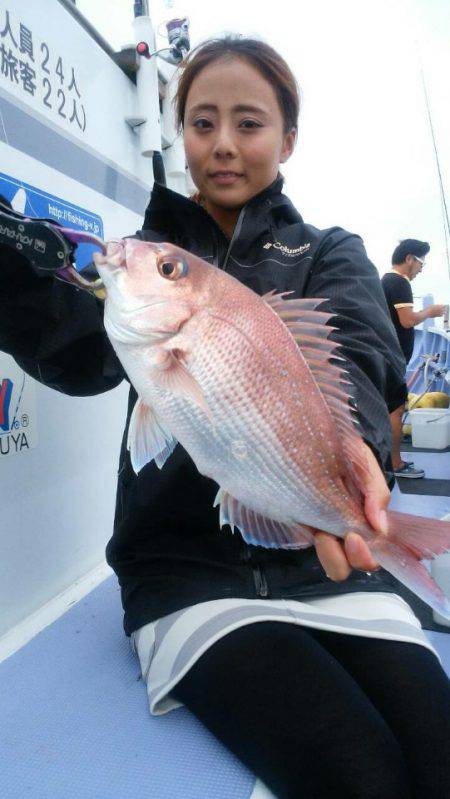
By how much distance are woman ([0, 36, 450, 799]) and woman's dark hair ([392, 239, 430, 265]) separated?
3.39m

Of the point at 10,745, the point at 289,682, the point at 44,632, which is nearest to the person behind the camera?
the point at 289,682

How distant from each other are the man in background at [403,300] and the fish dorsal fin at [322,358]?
10.8 feet

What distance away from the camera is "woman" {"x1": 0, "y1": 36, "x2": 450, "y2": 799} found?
966mm

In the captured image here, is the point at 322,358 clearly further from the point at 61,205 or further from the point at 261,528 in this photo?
the point at 61,205

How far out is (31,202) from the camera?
1798mm

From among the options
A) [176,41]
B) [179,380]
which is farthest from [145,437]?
[176,41]

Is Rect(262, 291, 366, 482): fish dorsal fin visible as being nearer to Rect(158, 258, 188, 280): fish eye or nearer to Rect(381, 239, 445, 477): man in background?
Rect(158, 258, 188, 280): fish eye

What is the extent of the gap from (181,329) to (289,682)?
70cm

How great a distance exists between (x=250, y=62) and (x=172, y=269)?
88 cm

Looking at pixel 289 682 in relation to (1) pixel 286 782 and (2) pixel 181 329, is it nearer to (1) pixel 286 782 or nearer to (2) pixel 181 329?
(1) pixel 286 782

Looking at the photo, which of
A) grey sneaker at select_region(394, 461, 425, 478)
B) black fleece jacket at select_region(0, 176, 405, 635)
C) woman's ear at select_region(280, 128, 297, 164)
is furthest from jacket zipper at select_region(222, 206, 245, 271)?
grey sneaker at select_region(394, 461, 425, 478)

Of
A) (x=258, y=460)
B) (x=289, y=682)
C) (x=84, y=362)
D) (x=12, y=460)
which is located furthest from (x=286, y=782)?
(x=12, y=460)

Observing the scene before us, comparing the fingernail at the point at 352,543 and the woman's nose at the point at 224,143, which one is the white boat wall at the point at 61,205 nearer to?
the woman's nose at the point at 224,143

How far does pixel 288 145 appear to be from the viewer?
5.62 feet
